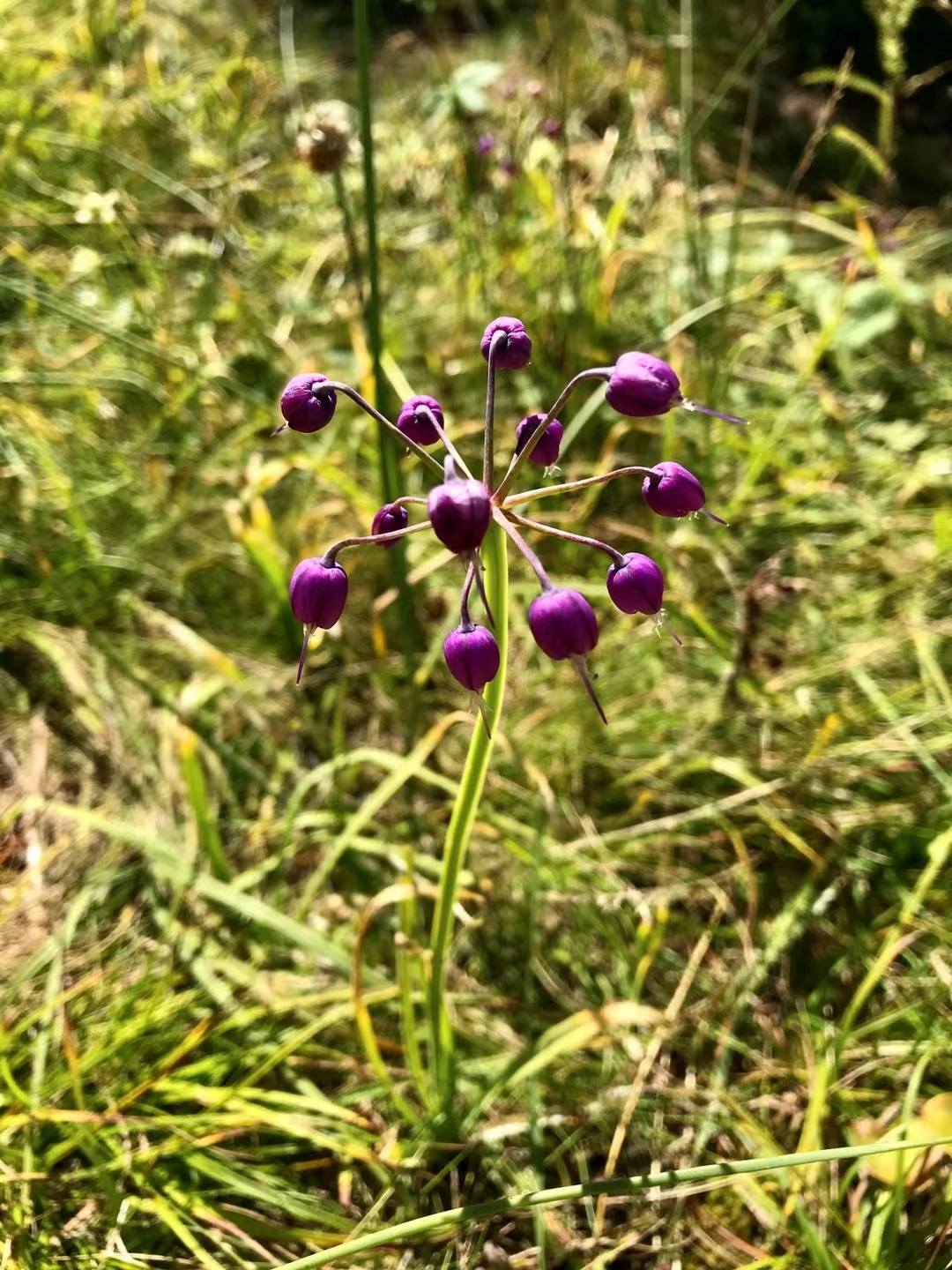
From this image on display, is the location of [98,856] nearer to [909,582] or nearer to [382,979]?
[382,979]

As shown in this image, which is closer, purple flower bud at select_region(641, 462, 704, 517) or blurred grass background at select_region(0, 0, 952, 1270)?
purple flower bud at select_region(641, 462, 704, 517)

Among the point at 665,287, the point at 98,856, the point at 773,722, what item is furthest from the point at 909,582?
the point at 98,856

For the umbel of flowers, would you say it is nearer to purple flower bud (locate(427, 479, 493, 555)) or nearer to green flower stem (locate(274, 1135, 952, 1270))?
purple flower bud (locate(427, 479, 493, 555))

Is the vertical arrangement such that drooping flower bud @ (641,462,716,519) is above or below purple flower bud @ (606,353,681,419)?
below

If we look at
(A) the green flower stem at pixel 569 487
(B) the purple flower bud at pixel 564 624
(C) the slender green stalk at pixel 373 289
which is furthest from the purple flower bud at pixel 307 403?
(B) the purple flower bud at pixel 564 624

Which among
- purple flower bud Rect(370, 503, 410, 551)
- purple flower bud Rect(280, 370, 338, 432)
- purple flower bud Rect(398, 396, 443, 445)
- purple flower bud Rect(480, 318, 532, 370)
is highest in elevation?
purple flower bud Rect(480, 318, 532, 370)

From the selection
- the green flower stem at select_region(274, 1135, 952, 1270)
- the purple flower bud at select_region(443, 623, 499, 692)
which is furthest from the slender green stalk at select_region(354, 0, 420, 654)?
the green flower stem at select_region(274, 1135, 952, 1270)

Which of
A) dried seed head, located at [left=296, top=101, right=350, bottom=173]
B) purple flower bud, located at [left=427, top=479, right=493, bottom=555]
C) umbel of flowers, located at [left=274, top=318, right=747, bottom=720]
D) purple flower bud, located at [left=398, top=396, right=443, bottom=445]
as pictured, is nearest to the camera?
purple flower bud, located at [left=427, top=479, right=493, bottom=555]

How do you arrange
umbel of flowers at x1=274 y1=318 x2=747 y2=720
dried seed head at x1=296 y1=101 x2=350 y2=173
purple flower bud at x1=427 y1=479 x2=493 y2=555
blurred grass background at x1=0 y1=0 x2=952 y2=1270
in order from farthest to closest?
dried seed head at x1=296 y1=101 x2=350 y2=173 → blurred grass background at x1=0 y1=0 x2=952 y2=1270 → umbel of flowers at x1=274 y1=318 x2=747 y2=720 → purple flower bud at x1=427 y1=479 x2=493 y2=555
